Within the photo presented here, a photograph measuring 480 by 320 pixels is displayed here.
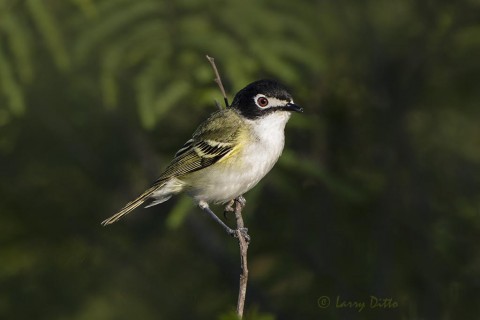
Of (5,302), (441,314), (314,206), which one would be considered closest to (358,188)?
(314,206)

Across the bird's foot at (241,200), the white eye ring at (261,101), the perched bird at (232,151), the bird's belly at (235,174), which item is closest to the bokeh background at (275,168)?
the bird's foot at (241,200)

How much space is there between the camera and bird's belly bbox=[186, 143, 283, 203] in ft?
22.1

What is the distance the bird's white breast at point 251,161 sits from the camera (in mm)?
6746

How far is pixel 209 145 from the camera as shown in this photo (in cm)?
715

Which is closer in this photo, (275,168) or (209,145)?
(209,145)

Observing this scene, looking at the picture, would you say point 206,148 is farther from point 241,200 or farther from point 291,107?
point 291,107

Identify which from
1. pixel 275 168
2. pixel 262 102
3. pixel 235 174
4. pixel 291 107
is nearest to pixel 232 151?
pixel 235 174

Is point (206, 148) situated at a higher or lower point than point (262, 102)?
lower

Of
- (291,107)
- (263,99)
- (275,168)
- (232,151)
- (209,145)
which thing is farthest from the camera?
(275,168)

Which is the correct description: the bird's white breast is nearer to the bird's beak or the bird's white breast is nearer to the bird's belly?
the bird's belly

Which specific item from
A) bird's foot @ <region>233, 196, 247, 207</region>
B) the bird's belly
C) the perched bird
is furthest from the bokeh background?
the bird's belly

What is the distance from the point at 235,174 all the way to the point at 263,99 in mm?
593

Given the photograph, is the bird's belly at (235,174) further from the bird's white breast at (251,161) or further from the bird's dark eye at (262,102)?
the bird's dark eye at (262,102)

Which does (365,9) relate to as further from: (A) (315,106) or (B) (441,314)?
(B) (441,314)
